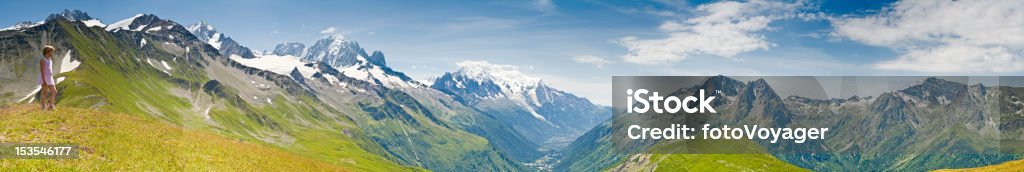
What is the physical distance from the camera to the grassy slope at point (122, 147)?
28250 millimetres

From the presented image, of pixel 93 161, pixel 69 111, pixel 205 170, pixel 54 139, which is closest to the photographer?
pixel 93 161

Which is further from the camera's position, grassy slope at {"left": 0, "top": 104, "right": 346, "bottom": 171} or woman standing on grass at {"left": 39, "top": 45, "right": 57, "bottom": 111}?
woman standing on grass at {"left": 39, "top": 45, "right": 57, "bottom": 111}

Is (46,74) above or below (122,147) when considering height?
above

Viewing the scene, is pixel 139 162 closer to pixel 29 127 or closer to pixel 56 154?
pixel 56 154

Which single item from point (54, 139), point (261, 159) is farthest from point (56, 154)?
point (261, 159)

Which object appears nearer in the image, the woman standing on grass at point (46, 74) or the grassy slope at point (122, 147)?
the grassy slope at point (122, 147)

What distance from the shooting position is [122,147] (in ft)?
105

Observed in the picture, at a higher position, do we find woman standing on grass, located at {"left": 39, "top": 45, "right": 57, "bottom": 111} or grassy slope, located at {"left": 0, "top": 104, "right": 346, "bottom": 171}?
woman standing on grass, located at {"left": 39, "top": 45, "right": 57, "bottom": 111}

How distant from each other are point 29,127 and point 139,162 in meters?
10.9

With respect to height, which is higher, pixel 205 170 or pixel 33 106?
pixel 33 106

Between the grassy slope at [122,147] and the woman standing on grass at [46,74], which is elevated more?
the woman standing on grass at [46,74]

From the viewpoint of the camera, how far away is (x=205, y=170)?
30188 mm

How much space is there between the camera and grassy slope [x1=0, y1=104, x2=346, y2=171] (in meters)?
28.2

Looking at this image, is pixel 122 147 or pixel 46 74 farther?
pixel 46 74
